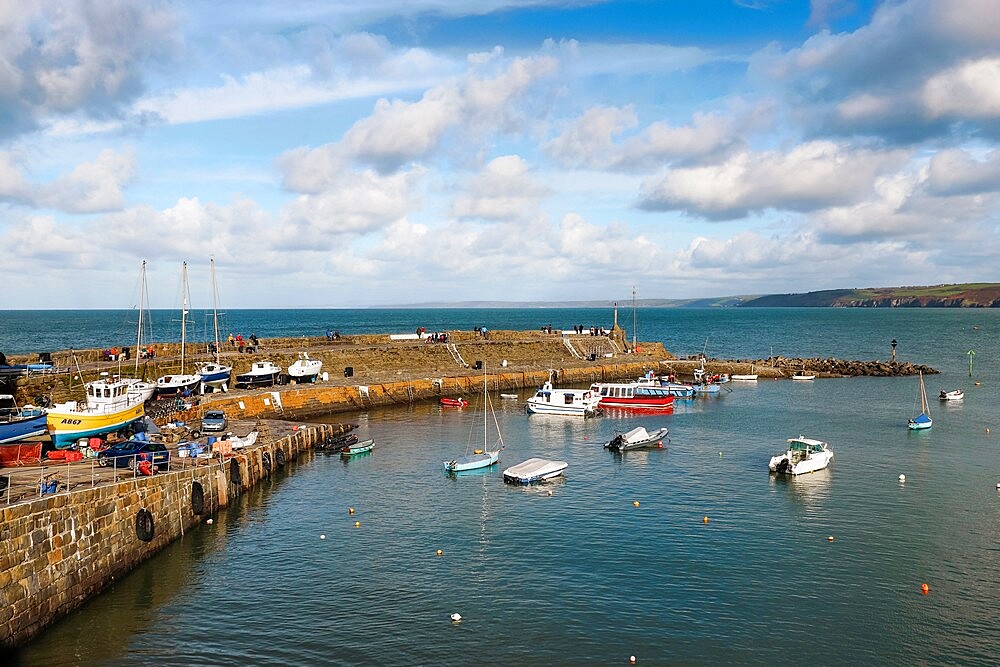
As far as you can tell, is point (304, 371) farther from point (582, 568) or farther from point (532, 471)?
point (582, 568)

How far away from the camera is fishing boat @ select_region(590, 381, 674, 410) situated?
3024 inches

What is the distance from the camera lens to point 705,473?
48.6 metres

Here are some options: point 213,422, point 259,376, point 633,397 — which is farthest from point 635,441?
point 259,376

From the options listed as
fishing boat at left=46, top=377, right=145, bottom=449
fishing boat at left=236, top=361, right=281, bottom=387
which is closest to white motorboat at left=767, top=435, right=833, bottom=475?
fishing boat at left=46, top=377, right=145, bottom=449

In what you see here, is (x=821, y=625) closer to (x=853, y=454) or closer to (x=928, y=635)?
(x=928, y=635)

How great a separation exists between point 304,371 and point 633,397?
1342 inches

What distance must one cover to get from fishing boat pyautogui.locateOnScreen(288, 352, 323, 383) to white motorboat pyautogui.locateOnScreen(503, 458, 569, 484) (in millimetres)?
33695

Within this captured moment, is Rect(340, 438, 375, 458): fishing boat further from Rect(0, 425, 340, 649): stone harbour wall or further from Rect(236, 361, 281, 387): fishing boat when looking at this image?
Rect(236, 361, 281, 387): fishing boat

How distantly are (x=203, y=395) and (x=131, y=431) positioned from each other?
696 inches

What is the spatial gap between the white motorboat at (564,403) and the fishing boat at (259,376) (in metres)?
25.3

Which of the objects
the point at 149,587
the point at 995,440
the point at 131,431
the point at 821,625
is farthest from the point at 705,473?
the point at 131,431

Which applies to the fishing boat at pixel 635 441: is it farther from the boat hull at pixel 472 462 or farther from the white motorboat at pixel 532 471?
the boat hull at pixel 472 462

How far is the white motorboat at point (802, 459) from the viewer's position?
47.5 meters

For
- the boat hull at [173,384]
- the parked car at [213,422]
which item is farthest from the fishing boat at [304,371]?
the parked car at [213,422]
